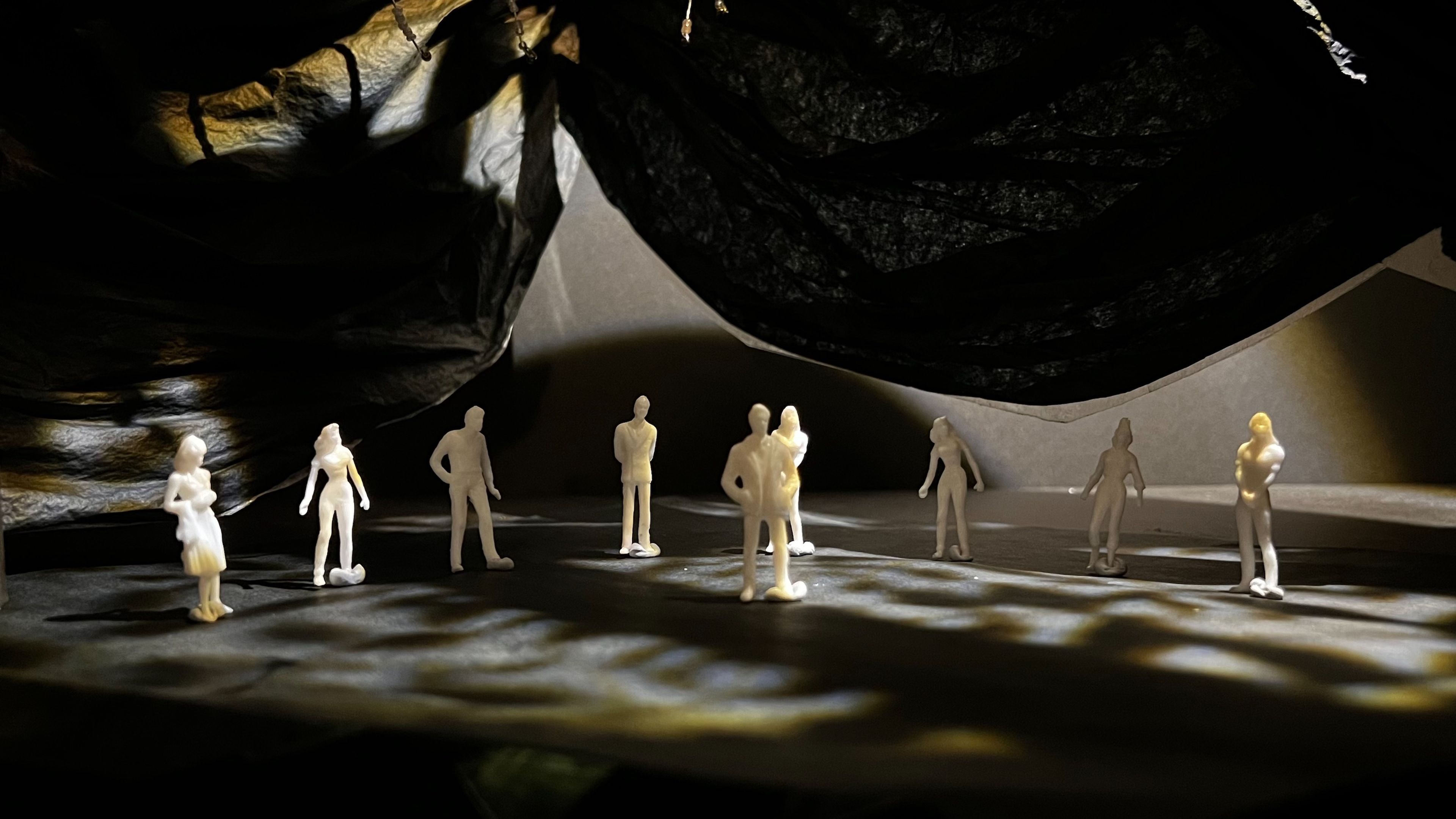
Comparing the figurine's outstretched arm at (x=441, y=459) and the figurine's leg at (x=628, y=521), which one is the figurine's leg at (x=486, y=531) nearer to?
the figurine's outstretched arm at (x=441, y=459)

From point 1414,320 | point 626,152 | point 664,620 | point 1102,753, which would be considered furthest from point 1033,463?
point 1102,753

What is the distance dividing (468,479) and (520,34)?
277 cm

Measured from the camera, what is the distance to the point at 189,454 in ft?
16.8

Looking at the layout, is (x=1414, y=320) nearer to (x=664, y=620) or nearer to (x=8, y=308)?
(x=664, y=620)

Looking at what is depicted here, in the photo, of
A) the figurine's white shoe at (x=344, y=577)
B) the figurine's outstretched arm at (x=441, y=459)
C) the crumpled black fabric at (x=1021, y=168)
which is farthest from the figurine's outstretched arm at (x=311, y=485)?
the crumpled black fabric at (x=1021, y=168)

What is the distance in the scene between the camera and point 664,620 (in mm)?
5133

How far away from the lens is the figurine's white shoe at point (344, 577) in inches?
243

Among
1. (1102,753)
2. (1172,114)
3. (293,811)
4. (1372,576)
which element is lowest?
(293,811)

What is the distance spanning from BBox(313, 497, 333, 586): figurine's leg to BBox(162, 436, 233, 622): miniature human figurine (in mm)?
835

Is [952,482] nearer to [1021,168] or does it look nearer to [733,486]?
[733,486]

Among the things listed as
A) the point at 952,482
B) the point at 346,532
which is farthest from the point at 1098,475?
the point at 346,532

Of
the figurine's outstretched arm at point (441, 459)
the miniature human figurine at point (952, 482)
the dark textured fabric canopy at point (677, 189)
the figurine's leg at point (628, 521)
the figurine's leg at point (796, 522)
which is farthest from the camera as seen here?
the figurine's leg at point (628, 521)

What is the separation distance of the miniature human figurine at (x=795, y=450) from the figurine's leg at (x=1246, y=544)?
95.0 inches

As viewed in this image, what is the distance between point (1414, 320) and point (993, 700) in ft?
33.2
